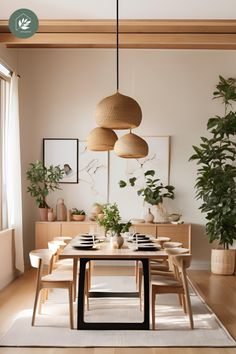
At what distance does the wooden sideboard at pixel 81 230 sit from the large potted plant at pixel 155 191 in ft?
1.04

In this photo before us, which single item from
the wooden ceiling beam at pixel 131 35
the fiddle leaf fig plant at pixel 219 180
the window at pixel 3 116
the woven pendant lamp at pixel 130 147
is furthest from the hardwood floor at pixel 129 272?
the wooden ceiling beam at pixel 131 35

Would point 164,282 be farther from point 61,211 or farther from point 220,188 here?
point 61,211

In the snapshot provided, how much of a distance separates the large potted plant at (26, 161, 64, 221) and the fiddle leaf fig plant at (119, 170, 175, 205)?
3.71 ft

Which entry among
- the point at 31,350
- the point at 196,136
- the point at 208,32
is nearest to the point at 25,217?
the point at 196,136

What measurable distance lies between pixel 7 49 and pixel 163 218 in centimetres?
382

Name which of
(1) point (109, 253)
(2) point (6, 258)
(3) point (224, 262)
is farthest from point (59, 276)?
(3) point (224, 262)

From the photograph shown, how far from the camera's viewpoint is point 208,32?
757cm

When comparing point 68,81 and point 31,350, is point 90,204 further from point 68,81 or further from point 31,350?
point 31,350

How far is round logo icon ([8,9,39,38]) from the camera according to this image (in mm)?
6848

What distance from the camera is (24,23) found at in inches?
290

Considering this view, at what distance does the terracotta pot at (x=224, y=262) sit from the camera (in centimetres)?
898

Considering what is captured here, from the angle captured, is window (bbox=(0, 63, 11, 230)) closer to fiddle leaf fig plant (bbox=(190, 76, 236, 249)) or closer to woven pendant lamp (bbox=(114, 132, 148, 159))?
woven pendant lamp (bbox=(114, 132, 148, 159))

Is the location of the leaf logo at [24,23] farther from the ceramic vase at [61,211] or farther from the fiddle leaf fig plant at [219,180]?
the fiddle leaf fig plant at [219,180]

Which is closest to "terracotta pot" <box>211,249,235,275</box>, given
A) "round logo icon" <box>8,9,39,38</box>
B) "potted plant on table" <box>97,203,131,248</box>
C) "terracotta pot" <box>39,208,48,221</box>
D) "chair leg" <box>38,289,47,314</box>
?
"terracotta pot" <box>39,208,48,221</box>
